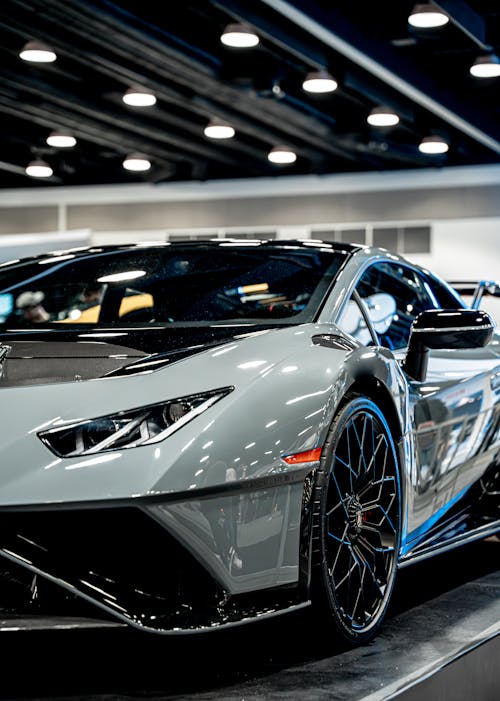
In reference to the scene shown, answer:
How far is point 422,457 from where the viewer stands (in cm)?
349

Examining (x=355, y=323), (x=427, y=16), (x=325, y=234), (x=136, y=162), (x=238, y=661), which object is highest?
(x=136, y=162)

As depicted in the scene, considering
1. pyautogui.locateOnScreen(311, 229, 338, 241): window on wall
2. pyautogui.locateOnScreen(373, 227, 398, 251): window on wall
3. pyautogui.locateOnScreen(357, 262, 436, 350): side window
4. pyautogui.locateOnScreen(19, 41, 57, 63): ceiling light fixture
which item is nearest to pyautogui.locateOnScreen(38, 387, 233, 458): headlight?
pyautogui.locateOnScreen(357, 262, 436, 350): side window

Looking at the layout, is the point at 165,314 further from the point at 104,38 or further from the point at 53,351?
the point at 104,38

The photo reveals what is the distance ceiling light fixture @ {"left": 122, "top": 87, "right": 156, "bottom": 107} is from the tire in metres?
10.00

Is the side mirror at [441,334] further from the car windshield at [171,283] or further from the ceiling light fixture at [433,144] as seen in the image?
the ceiling light fixture at [433,144]

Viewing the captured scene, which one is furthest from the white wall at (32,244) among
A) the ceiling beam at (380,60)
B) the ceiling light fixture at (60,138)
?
the ceiling light fixture at (60,138)

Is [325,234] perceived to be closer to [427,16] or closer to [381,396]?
[427,16]

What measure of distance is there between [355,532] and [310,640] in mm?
300

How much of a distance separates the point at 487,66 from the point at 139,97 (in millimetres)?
3917

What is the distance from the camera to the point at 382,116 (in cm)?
1338

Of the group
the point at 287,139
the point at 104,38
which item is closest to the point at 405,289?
the point at 104,38

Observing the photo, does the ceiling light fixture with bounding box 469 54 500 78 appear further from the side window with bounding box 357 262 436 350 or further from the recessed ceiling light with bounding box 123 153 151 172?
the recessed ceiling light with bounding box 123 153 151 172

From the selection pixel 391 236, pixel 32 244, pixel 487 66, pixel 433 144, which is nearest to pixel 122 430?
pixel 32 244

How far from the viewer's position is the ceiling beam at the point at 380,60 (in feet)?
28.7
